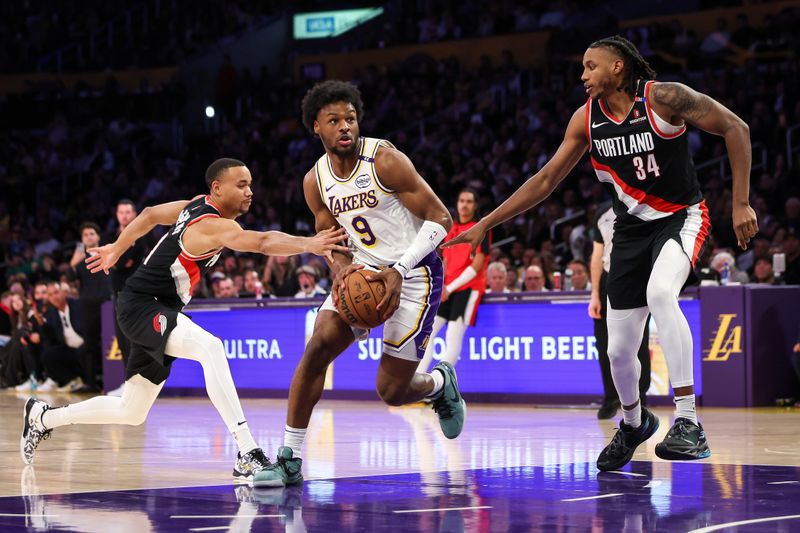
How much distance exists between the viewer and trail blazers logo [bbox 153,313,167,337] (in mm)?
7023

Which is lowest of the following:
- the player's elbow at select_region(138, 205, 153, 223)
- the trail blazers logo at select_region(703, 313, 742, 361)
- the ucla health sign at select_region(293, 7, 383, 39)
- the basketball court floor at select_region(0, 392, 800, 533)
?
the basketball court floor at select_region(0, 392, 800, 533)

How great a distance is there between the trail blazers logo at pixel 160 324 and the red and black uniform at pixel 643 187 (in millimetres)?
2523

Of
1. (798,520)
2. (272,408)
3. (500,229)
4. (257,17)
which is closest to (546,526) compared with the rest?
(798,520)

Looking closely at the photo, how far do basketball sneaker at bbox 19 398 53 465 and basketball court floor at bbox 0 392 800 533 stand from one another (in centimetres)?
14

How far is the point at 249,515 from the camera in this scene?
5262 millimetres

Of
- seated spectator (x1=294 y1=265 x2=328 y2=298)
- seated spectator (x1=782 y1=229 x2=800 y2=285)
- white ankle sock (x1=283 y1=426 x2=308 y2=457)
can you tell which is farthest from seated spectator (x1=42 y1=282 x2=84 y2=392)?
A: white ankle sock (x1=283 y1=426 x2=308 y2=457)

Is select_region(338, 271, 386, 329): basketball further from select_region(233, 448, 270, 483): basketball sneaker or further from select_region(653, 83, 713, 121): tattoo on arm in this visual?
select_region(653, 83, 713, 121): tattoo on arm

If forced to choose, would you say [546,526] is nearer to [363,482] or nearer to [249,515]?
[249,515]

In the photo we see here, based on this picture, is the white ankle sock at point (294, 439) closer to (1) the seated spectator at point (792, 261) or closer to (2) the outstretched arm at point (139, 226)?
(2) the outstretched arm at point (139, 226)

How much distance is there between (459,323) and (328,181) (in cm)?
603

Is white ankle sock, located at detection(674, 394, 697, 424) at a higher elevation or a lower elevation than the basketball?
lower

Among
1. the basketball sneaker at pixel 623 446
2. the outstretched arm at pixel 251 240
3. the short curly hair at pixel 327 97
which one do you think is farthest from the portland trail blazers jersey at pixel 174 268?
the basketball sneaker at pixel 623 446

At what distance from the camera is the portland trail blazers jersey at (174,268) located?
7.17 m

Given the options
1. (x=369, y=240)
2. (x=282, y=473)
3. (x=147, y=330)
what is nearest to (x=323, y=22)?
(x=147, y=330)
